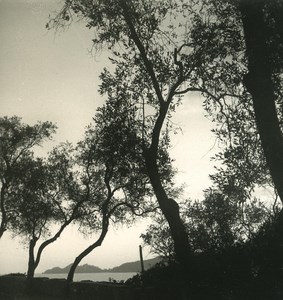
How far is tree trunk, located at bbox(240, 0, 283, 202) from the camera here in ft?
30.0

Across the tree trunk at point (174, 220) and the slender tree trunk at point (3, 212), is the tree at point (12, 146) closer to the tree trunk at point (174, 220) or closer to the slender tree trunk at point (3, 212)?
the slender tree trunk at point (3, 212)

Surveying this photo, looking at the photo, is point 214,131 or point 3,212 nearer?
point 214,131

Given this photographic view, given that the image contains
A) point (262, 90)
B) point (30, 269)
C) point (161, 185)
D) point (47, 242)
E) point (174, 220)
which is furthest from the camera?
point (47, 242)

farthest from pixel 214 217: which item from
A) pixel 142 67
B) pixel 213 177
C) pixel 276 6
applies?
pixel 276 6

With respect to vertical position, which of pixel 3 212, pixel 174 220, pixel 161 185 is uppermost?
pixel 3 212

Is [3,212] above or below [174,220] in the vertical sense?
above

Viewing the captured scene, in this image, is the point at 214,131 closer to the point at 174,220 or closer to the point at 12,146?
the point at 174,220

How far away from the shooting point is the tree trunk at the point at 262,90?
9.15 metres

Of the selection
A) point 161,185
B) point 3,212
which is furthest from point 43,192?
point 161,185

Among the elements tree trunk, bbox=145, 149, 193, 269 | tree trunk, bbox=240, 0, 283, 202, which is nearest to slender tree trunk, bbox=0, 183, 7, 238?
tree trunk, bbox=145, 149, 193, 269

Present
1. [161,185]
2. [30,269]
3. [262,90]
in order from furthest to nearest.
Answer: [30,269], [161,185], [262,90]

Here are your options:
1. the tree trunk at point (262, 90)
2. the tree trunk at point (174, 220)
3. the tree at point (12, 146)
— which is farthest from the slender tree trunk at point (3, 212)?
the tree trunk at point (262, 90)

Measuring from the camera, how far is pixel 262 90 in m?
9.83

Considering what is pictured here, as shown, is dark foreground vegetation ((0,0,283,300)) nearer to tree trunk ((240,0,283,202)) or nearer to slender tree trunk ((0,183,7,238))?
tree trunk ((240,0,283,202))
